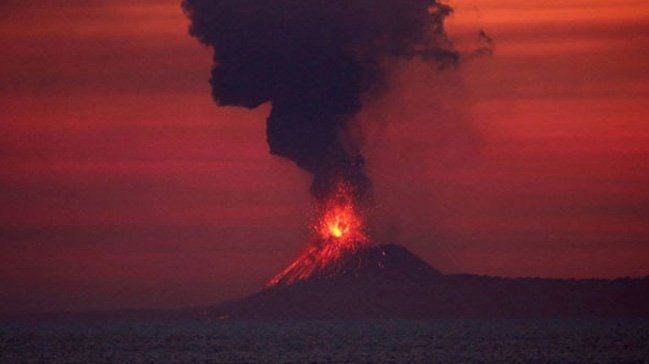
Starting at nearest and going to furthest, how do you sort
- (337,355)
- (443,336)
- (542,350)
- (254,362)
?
(254,362)
(337,355)
(542,350)
(443,336)

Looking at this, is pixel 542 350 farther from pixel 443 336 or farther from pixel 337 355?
pixel 443 336

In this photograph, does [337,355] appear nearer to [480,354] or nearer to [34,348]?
[480,354]

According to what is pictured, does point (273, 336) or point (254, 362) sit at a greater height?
point (273, 336)

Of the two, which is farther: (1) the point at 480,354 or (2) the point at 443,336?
(2) the point at 443,336

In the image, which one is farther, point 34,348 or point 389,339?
point 389,339

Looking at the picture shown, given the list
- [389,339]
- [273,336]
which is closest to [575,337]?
[389,339]

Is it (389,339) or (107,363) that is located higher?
(389,339)

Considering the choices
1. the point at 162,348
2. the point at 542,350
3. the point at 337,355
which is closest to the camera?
the point at 337,355

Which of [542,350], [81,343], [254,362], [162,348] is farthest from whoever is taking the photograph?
[81,343]

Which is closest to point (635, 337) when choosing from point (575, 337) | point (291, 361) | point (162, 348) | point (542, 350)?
point (575, 337)
